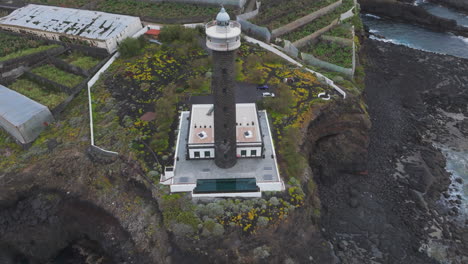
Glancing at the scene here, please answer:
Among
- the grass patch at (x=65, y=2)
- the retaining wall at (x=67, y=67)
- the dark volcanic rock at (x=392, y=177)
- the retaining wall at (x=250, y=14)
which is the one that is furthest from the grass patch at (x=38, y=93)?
the dark volcanic rock at (x=392, y=177)

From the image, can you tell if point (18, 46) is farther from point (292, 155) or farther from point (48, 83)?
point (292, 155)

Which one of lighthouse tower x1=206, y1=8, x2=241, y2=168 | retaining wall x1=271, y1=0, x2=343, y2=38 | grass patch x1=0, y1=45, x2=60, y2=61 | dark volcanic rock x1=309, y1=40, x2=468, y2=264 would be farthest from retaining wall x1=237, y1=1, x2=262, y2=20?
lighthouse tower x1=206, y1=8, x2=241, y2=168

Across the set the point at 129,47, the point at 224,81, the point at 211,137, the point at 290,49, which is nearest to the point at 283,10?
the point at 290,49

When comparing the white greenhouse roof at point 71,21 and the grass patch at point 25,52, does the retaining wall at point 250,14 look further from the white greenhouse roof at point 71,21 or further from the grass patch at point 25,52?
the grass patch at point 25,52

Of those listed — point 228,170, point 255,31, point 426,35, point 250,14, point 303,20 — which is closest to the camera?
point 228,170

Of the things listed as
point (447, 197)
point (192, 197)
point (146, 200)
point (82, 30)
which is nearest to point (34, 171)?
point (146, 200)
